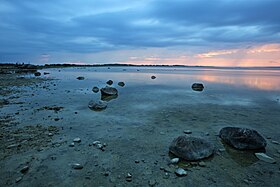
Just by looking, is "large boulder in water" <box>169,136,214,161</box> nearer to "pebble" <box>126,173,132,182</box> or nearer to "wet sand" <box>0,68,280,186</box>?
"wet sand" <box>0,68,280,186</box>

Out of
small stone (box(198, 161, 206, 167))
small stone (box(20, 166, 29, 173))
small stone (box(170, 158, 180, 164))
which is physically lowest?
small stone (box(198, 161, 206, 167))

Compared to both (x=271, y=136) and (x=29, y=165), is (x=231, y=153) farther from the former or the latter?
(x=29, y=165)

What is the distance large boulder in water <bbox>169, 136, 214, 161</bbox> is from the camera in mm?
6590

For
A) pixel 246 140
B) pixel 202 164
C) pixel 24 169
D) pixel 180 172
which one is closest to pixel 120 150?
pixel 180 172

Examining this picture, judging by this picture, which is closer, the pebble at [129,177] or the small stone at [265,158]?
the pebble at [129,177]

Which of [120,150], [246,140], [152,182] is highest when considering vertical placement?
[246,140]

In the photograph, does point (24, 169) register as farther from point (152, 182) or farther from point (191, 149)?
point (191, 149)

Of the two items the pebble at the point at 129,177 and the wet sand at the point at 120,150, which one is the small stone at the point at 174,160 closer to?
the wet sand at the point at 120,150

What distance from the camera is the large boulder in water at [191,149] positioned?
6.59 m

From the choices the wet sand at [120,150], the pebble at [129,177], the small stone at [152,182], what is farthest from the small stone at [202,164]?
the pebble at [129,177]

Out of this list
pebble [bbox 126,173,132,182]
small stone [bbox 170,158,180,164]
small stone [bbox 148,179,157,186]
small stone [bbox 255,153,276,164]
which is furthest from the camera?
small stone [bbox 255,153,276,164]

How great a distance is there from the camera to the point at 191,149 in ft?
21.9

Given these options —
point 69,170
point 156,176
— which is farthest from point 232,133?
point 69,170

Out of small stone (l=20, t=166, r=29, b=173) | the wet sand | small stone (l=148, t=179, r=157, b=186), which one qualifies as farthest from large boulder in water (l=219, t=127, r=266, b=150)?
small stone (l=20, t=166, r=29, b=173)
